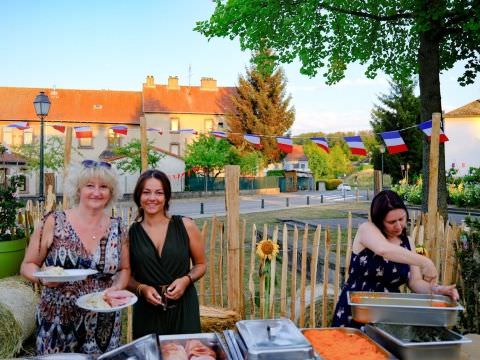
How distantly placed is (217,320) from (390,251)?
258 centimetres

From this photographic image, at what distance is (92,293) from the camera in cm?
274

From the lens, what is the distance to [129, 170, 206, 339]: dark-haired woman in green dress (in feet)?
10.1

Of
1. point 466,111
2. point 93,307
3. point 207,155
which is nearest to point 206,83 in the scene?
point 207,155

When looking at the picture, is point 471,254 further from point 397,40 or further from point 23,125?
point 23,125

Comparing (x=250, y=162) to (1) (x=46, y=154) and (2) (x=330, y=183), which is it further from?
(2) (x=330, y=183)

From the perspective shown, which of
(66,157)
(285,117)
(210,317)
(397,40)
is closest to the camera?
(210,317)

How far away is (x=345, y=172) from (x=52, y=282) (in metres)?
71.2

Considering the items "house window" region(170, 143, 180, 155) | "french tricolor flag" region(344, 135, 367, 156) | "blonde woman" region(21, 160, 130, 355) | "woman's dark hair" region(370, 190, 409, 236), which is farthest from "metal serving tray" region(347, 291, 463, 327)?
"house window" region(170, 143, 180, 155)

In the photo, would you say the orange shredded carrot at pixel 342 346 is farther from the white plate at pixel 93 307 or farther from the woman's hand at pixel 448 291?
the white plate at pixel 93 307

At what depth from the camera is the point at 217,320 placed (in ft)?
16.0

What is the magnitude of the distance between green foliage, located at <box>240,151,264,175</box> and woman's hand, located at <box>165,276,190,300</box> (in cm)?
3975

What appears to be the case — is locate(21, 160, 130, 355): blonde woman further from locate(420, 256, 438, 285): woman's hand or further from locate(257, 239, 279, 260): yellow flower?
locate(257, 239, 279, 260): yellow flower

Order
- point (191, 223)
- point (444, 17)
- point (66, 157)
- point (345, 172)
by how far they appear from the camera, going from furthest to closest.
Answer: point (345, 172) < point (444, 17) < point (66, 157) < point (191, 223)

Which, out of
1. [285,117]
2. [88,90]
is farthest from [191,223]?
[88,90]
